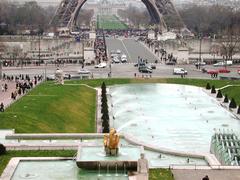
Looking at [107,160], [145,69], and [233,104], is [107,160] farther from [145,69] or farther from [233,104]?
[145,69]

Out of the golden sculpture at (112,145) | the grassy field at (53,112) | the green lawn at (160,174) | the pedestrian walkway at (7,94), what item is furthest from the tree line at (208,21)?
the golden sculpture at (112,145)

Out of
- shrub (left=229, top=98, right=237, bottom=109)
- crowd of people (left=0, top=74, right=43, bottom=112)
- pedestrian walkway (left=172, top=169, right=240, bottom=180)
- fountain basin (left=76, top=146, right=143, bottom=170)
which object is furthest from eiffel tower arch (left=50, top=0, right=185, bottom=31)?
pedestrian walkway (left=172, top=169, right=240, bottom=180)

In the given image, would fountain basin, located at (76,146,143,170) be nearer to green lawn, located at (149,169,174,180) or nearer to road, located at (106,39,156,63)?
green lawn, located at (149,169,174,180)

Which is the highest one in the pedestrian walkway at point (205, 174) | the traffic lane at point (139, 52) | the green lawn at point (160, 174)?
the traffic lane at point (139, 52)

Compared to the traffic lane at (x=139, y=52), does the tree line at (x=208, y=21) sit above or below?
above

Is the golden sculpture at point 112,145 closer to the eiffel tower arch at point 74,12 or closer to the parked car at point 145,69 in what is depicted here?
the parked car at point 145,69

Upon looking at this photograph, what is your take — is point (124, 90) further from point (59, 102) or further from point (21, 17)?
point (21, 17)

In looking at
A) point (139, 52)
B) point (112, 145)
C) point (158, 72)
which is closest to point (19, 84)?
point (158, 72)

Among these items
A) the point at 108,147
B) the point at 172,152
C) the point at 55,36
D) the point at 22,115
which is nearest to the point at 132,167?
the point at 108,147
